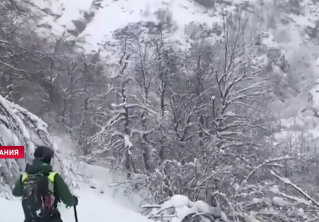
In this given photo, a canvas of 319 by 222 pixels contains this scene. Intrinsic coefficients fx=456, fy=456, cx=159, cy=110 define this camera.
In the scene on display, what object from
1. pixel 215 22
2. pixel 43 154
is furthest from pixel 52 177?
pixel 215 22

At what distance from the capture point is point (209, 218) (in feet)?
34.4

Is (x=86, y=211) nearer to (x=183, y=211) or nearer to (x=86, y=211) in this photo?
(x=86, y=211)

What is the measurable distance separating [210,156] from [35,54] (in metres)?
7.40

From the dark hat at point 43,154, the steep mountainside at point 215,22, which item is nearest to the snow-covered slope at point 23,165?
the dark hat at point 43,154

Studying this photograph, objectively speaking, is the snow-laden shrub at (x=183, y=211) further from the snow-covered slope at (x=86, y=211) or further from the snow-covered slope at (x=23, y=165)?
the snow-covered slope at (x=23, y=165)

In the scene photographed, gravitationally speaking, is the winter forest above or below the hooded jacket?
below

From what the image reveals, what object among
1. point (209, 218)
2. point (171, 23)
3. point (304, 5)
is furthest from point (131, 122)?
point (304, 5)

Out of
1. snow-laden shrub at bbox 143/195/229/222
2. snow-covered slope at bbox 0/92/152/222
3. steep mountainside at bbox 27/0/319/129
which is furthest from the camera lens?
steep mountainside at bbox 27/0/319/129

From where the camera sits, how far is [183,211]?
377 inches

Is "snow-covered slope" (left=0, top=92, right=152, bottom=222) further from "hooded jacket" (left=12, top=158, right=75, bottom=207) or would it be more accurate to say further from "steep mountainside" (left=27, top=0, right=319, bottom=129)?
"steep mountainside" (left=27, top=0, right=319, bottom=129)

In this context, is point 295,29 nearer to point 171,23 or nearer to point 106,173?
point 171,23

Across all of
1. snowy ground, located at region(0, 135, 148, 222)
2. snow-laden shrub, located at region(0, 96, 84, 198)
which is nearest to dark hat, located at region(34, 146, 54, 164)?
snowy ground, located at region(0, 135, 148, 222)

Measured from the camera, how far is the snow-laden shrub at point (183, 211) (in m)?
9.56

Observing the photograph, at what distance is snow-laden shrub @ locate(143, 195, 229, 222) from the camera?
9.56 m
